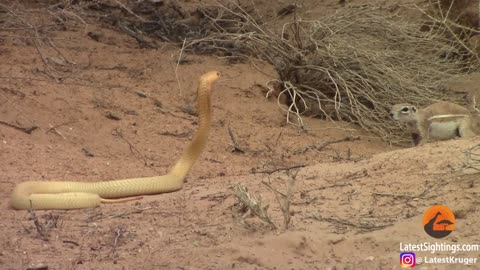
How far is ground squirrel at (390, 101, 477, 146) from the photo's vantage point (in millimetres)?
7448

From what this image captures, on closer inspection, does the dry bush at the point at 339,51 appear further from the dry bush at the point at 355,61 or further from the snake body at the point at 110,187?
the snake body at the point at 110,187

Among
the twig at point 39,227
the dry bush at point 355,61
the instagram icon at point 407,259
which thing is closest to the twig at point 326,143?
the dry bush at point 355,61

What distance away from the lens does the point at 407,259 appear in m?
4.39

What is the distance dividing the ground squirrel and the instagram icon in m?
3.19

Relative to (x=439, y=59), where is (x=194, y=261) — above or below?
below

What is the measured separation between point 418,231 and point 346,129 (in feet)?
14.1

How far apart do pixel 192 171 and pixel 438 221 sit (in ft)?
10.5

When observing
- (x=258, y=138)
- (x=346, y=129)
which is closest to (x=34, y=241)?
(x=258, y=138)

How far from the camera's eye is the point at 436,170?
5.85 meters

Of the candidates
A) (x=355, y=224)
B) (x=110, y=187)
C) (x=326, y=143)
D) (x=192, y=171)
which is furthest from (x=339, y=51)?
(x=355, y=224)

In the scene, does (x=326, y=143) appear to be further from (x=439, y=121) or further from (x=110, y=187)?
(x=110, y=187)

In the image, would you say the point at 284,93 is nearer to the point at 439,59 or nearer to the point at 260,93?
the point at 260,93

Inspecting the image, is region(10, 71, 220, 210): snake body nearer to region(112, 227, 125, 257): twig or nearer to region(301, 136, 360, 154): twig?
region(112, 227, 125, 257): twig

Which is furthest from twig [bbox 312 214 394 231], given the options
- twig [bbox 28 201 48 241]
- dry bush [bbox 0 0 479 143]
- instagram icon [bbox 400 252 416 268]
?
dry bush [bbox 0 0 479 143]
